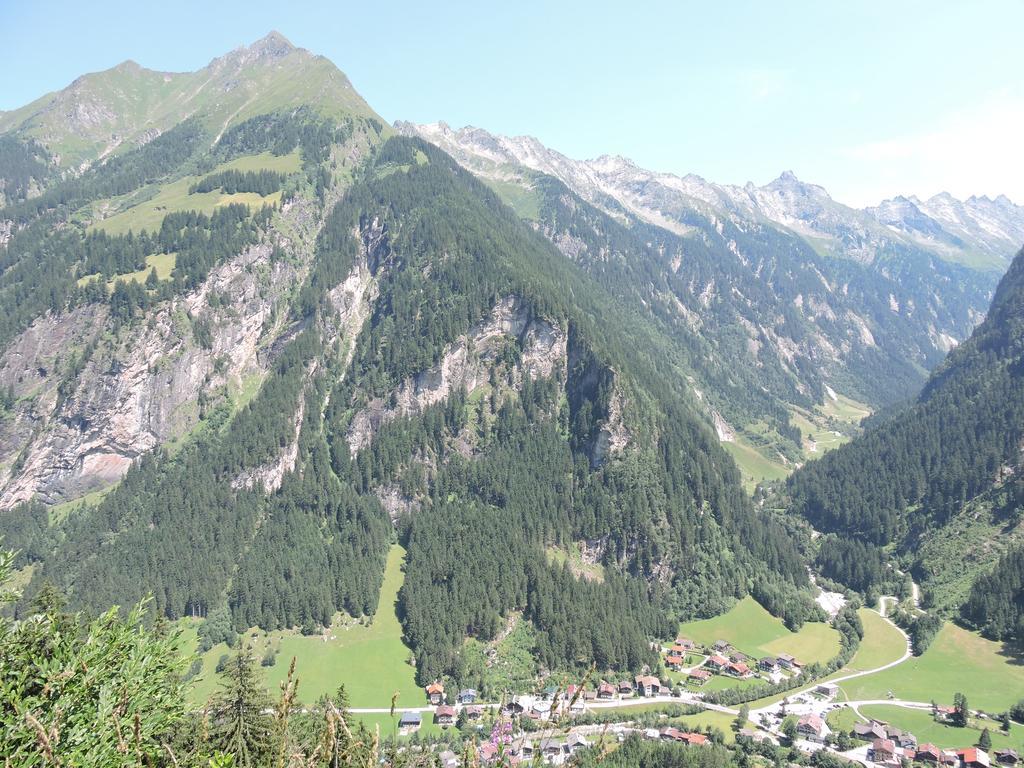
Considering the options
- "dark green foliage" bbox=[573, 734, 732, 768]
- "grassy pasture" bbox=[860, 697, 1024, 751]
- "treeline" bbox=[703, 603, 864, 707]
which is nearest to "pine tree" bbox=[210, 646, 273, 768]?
"dark green foliage" bbox=[573, 734, 732, 768]

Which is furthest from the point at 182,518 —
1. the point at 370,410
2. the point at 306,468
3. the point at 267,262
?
the point at 267,262

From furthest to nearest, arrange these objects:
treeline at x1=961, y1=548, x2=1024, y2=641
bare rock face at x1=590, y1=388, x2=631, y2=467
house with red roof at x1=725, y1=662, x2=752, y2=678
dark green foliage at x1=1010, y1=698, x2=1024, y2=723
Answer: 1. bare rock face at x1=590, y1=388, x2=631, y2=467
2. treeline at x1=961, y1=548, x2=1024, y2=641
3. house with red roof at x1=725, y1=662, x2=752, y2=678
4. dark green foliage at x1=1010, y1=698, x2=1024, y2=723

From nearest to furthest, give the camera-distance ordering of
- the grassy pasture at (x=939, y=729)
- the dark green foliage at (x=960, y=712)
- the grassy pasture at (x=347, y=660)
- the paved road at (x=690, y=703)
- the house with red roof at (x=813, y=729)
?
the grassy pasture at (x=939, y=729)
the house with red roof at (x=813, y=729)
the dark green foliage at (x=960, y=712)
the paved road at (x=690, y=703)
the grassy pasture at (x=347, y=660)

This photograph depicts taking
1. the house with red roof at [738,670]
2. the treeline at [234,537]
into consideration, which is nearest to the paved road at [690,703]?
the house with red roof at [738,670]

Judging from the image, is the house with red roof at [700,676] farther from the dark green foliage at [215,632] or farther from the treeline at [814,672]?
the dark green foliage at [215,632]

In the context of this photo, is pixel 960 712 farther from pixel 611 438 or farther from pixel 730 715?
pixel 611 438

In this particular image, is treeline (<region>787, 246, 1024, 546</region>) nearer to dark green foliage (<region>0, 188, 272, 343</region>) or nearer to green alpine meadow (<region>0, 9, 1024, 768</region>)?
green alpine meadow (<region>0, 9, 1024, 768</region>)

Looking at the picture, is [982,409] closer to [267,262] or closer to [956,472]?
[956,472]

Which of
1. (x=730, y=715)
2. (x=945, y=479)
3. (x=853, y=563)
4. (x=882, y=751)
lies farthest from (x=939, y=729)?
(x=945, y=479)

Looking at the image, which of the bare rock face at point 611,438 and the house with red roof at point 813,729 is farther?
the bare rock face at point 611,438
